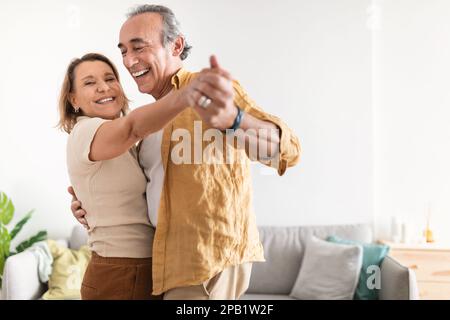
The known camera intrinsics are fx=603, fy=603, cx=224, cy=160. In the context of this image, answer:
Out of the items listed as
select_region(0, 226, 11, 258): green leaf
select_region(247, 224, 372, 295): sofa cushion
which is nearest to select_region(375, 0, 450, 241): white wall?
select_region(247, 224, 372, 295): sofa cushion

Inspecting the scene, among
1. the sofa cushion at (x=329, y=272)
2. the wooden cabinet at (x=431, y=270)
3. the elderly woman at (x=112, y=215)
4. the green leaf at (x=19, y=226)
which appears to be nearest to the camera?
the elderly woman at (x=112, y=215)

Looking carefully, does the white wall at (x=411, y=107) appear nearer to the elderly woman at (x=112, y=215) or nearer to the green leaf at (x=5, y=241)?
the green leaf at (x=5, y=241)

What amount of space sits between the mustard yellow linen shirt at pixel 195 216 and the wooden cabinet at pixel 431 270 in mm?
2062

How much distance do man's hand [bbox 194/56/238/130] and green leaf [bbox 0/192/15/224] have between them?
248cm

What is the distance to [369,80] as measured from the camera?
3.41 m

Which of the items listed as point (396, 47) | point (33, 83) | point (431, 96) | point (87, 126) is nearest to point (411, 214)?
point (431, 96)

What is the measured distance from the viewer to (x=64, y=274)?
2.95 meters

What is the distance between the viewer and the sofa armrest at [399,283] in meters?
2.44

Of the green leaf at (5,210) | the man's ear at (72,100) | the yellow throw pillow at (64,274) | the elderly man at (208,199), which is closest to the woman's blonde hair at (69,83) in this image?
the man's ear at (72,100)

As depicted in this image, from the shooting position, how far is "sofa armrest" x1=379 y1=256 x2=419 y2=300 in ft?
8.00

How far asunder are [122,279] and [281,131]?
0.46m

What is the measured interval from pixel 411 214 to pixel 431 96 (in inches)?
26.6

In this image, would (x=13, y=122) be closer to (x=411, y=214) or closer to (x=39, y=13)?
(x=39, y=13)

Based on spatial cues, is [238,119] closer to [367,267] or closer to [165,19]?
[165,19]
